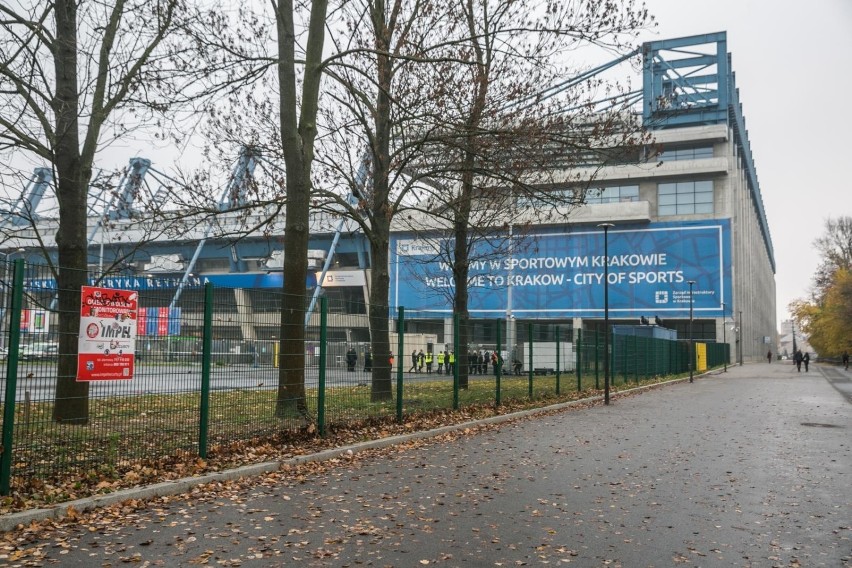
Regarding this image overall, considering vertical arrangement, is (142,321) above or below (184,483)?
above

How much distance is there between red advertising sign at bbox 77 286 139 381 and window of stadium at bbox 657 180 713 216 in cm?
7082

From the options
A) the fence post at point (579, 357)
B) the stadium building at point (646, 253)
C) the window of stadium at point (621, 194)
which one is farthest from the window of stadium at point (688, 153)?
the fence post at point (579, 357)

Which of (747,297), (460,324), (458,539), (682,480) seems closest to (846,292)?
(747,297)

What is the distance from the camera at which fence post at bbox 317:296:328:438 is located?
11758 mm

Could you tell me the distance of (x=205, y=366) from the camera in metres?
9.41

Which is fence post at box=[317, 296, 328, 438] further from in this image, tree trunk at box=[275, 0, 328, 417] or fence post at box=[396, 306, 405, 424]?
fence post at box=[396, 306, 405, 424]

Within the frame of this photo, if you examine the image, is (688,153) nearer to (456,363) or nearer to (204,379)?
(456,363)

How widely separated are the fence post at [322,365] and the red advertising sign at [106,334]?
3579 millimetres

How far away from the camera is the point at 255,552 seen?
5723 mm

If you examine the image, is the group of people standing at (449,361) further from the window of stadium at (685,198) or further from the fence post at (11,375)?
the window of stadium at (685,198)

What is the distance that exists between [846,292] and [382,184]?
58.8 m

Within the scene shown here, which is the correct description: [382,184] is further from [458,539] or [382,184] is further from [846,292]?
[846,292]

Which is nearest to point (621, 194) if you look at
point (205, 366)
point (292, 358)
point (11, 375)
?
point (292, 358)

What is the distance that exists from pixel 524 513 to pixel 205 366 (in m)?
4.47
